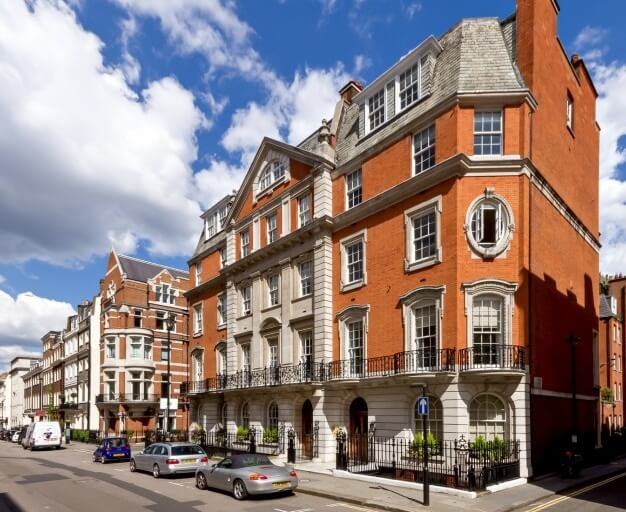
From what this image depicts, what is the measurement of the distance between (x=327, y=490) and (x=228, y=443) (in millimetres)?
14052

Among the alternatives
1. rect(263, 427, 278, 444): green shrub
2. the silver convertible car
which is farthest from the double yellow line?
rect(263, 427, 278, 444): green shrub

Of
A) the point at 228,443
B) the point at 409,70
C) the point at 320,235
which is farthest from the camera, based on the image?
the point at 228,443

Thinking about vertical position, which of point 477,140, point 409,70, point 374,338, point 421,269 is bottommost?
point 374,338

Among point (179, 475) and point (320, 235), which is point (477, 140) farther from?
point (179, 475)

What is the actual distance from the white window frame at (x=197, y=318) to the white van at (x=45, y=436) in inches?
522

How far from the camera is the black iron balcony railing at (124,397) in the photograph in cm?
4759

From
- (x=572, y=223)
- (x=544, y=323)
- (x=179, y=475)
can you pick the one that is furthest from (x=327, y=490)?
(x=572, y=223)

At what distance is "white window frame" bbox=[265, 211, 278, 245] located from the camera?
2998 cm

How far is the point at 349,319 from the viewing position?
2425cm

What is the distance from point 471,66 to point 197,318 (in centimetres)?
2553

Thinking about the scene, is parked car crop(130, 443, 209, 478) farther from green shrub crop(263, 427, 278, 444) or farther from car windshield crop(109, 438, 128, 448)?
car windshield crop(109, 438, 128, 448)

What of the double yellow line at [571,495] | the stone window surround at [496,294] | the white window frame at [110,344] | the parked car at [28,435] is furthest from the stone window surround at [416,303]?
the white window frame at [110,344]

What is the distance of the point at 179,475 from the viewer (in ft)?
69.5

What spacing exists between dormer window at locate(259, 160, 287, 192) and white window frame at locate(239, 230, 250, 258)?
285cm
